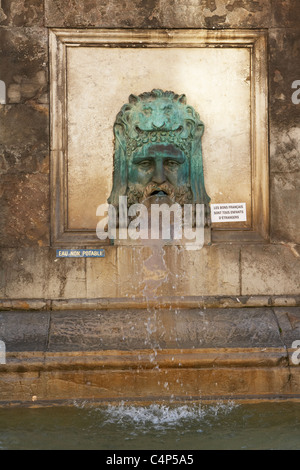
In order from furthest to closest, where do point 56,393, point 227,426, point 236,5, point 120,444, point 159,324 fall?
1. point 236,5
2. point 159,324
3. point 56,393
4. point 227,426
5. point 120,444

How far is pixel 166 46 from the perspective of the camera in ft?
19.4

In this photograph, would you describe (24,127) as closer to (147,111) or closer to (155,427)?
(147,111)

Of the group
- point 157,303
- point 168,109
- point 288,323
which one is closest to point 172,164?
point 168,109

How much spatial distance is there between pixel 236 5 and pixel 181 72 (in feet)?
2.43

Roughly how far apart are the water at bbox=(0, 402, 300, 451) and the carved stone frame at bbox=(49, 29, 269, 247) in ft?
5.00

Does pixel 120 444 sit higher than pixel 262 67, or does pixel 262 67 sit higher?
pixel 262 67

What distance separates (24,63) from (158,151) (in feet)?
4.47

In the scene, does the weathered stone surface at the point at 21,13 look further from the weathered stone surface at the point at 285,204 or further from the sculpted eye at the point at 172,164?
the weathered stone surface at the point at 285,204

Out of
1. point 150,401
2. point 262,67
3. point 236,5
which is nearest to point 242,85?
point 262,67

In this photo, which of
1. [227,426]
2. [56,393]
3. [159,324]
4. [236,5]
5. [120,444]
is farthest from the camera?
[236,5]

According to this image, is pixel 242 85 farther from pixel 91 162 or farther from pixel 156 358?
pixel 156 358

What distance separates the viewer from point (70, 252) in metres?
5.74

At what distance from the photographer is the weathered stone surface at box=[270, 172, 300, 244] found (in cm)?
590

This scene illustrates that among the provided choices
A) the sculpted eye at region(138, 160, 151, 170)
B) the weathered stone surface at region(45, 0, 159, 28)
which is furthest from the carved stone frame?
the sculpted eye at region(138, 160, 151, 170)
